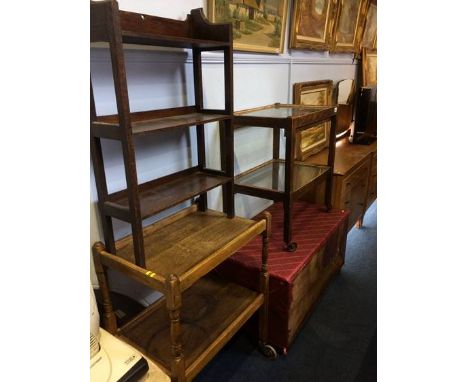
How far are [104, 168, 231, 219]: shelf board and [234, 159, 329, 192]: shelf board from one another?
0.43 metres

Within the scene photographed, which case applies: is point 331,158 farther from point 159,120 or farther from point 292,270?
point 159,120

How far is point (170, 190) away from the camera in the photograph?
4.22ft

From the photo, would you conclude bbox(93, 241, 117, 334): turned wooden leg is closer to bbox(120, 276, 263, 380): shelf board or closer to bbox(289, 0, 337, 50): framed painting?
bbox(120, 276, 263, 380): shelf board

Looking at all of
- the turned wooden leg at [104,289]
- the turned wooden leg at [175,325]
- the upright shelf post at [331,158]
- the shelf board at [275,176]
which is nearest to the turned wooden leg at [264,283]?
the shelf board at [275,176]

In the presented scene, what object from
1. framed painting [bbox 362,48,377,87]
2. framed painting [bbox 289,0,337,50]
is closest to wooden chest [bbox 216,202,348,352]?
framed painting [bbox 289,0,337,50]

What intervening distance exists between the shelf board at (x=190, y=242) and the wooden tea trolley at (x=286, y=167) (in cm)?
29

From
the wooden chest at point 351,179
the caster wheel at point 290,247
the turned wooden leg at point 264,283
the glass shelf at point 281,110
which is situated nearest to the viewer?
the turned wooden leg at point 264,283

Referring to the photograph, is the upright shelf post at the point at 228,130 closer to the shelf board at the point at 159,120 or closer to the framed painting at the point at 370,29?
the shelf board at the point at 159,120

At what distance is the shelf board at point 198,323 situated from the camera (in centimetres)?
121

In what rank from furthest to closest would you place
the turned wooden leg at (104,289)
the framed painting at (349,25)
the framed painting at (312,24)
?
the framed painting at (349,25) < the framed painting at (312,24) < the turned wooden leg at (104,289)

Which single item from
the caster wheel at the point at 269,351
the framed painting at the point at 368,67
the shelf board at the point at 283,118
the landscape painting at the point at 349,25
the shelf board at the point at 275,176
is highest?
the landscape painting at the point at 349,25

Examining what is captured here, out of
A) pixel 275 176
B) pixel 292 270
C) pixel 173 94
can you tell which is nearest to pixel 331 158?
pixel 275 176

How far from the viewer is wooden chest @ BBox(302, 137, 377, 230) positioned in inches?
91.0
